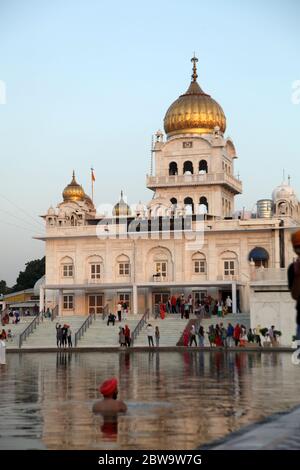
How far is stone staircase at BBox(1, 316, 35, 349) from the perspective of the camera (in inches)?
1773

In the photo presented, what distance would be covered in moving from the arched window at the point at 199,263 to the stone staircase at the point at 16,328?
11.5 m

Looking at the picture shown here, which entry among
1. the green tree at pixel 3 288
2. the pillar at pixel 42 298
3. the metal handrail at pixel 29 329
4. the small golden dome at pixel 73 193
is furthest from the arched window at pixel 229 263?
the green tree at pixel 3 288

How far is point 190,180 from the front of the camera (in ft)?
199

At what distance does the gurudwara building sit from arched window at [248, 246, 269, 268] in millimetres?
65

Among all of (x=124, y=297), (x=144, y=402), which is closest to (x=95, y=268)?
(x=124, y=297)

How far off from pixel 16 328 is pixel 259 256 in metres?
16.4

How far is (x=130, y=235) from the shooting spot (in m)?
56.2

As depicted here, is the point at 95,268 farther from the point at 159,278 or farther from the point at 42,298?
the point at 159,278

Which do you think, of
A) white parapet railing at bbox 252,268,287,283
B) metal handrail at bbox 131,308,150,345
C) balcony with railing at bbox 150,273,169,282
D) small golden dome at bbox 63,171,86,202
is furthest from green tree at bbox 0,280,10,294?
white parapet railing at bbox 252,268,287,283

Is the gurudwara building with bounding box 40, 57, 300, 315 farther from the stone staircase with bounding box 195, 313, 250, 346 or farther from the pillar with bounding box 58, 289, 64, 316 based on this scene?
the stone staircase with bounding box 195, 313, 250, 346

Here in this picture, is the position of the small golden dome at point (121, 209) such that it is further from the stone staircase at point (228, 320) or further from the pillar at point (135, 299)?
the stone staircase at point (228, 320)

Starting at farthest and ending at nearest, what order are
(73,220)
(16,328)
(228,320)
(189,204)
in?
(73,220) < (189,204) < (16,328) < (228,320)

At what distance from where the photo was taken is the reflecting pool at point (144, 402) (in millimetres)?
11195
